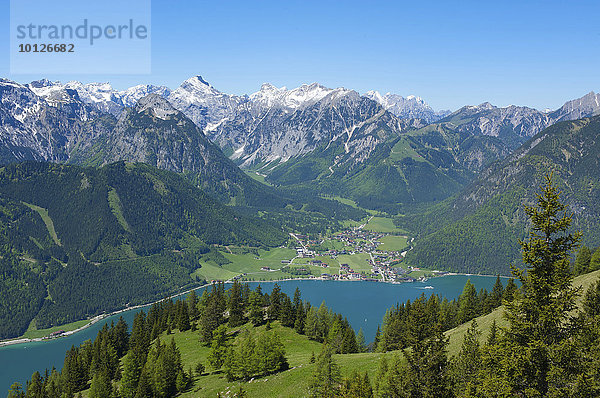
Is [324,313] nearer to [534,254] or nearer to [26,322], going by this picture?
[534,254]

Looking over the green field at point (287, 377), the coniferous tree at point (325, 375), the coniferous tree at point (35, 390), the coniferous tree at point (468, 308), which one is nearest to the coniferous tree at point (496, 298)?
the coniferous tree at point (468, 308)

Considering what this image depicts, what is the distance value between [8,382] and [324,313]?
119 m

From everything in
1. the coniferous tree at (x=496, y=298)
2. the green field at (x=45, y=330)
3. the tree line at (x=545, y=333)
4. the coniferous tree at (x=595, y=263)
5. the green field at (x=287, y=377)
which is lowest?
the green field at (x=45, y=330)

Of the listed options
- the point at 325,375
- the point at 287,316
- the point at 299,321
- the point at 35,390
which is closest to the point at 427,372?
the point at 325,375

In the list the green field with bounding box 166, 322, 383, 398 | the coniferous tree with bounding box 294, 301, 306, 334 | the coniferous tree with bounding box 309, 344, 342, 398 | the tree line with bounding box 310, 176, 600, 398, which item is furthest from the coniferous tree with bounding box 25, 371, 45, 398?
the tree line with bounding box 310, 176, 600, 398

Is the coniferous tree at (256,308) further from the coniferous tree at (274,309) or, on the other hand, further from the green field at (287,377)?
the green field at (287,377)

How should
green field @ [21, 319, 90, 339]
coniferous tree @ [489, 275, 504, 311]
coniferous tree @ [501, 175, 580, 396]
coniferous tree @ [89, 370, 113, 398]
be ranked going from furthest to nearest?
green field @ [21, 319, 90, 339]
coniferous tree @ [489, 275, 504, 311]
coniferous tree @ [89, 370, 113, 398]
coniferous tree @ [501, 175, 580, 396]

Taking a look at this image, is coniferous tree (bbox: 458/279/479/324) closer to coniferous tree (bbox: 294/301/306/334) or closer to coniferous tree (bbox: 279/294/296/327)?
coniferous tree (bbox: 294/301/306/334)

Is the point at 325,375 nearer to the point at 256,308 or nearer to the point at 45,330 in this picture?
the point at 256,308

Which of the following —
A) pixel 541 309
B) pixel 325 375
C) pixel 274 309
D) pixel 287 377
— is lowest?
pixel 287 377

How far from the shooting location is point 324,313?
325ft

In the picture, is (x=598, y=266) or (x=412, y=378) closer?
(x=412, y=378)

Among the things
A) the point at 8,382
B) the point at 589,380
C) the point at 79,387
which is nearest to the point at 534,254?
the point at 589,380

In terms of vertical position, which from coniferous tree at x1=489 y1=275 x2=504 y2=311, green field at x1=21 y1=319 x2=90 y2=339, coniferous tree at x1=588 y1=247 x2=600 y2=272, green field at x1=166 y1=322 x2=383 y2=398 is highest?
coniferous tree at x1=588 y1=247 x2=600 y2=272
